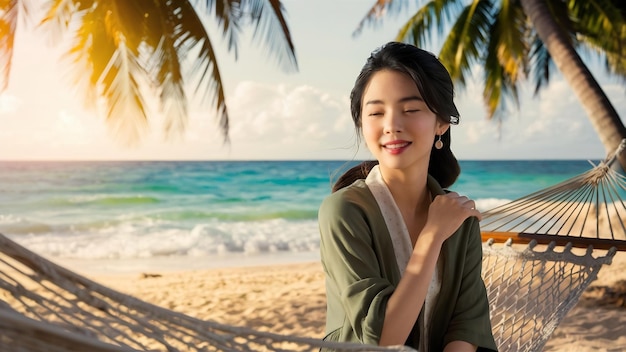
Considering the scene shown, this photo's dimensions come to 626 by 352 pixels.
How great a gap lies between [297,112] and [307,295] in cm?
1639

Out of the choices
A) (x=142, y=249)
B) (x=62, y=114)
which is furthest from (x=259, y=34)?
(x=62, y=114)

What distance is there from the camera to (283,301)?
4.61m

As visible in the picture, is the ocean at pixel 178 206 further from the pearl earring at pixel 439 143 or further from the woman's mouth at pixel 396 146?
the woman's mouth at pixel 396 146

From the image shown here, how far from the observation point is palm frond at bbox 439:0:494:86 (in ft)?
25.0

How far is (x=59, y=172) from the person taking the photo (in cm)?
1834

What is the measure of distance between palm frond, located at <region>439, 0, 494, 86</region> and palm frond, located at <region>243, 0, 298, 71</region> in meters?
3.20

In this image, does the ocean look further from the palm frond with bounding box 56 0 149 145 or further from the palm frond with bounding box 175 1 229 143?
the palm frond with bounding box 175 1 229 143

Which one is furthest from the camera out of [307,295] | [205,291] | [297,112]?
[297,112]

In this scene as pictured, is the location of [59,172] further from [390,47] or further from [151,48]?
[390,47]

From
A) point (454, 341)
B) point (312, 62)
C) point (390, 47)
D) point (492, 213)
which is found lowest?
point (454, 341)

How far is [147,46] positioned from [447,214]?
4280 millimetres

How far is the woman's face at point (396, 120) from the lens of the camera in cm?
108

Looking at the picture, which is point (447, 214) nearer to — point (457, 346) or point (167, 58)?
point (457, 346)

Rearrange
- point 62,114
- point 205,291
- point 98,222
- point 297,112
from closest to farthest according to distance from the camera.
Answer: point 205,291
point 98,222
point 62,114
point 297,112
